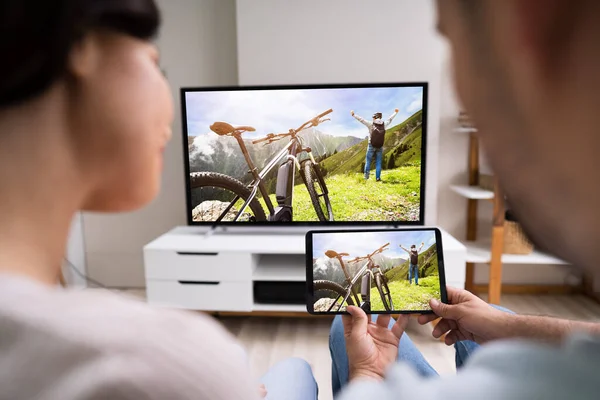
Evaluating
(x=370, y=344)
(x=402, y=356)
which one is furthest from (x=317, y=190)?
(x=370, y=344)

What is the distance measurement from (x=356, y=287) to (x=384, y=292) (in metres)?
0.07

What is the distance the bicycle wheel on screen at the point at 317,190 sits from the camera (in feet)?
7.89

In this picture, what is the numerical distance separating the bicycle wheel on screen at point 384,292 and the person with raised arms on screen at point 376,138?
4.11 feet

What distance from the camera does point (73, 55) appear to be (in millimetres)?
333

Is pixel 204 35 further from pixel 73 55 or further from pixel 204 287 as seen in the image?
pixel 73 55

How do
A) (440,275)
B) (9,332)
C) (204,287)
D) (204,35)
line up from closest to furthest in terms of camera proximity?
(9,332), (440,275), (204,287), (204,35)

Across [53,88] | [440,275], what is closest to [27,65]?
[53,88]

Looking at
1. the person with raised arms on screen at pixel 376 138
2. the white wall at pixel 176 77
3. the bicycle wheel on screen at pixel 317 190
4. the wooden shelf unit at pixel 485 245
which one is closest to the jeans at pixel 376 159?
the person with raised arms on screen at pixel 376 138

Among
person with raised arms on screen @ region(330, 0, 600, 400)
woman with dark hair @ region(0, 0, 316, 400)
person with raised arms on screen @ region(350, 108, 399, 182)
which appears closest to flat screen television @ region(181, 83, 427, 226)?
person with raised arms on screen @ region(350, 108, 399, 182)

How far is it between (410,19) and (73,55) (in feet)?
7.84

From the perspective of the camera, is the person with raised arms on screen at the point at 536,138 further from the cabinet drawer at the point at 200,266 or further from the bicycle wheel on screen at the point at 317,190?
the bicycle wheel on screen at the point at 317,190

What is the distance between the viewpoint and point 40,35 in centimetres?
29

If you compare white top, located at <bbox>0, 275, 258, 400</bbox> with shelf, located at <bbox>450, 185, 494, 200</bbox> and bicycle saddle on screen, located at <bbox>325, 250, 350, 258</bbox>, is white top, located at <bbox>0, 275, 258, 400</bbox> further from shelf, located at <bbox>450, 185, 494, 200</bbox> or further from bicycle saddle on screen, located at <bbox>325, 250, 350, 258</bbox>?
shelf, located at <bbox>450, 185, 494, 200</bbox>

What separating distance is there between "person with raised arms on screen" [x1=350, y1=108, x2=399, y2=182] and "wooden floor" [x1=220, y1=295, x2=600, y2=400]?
859 millimetres
